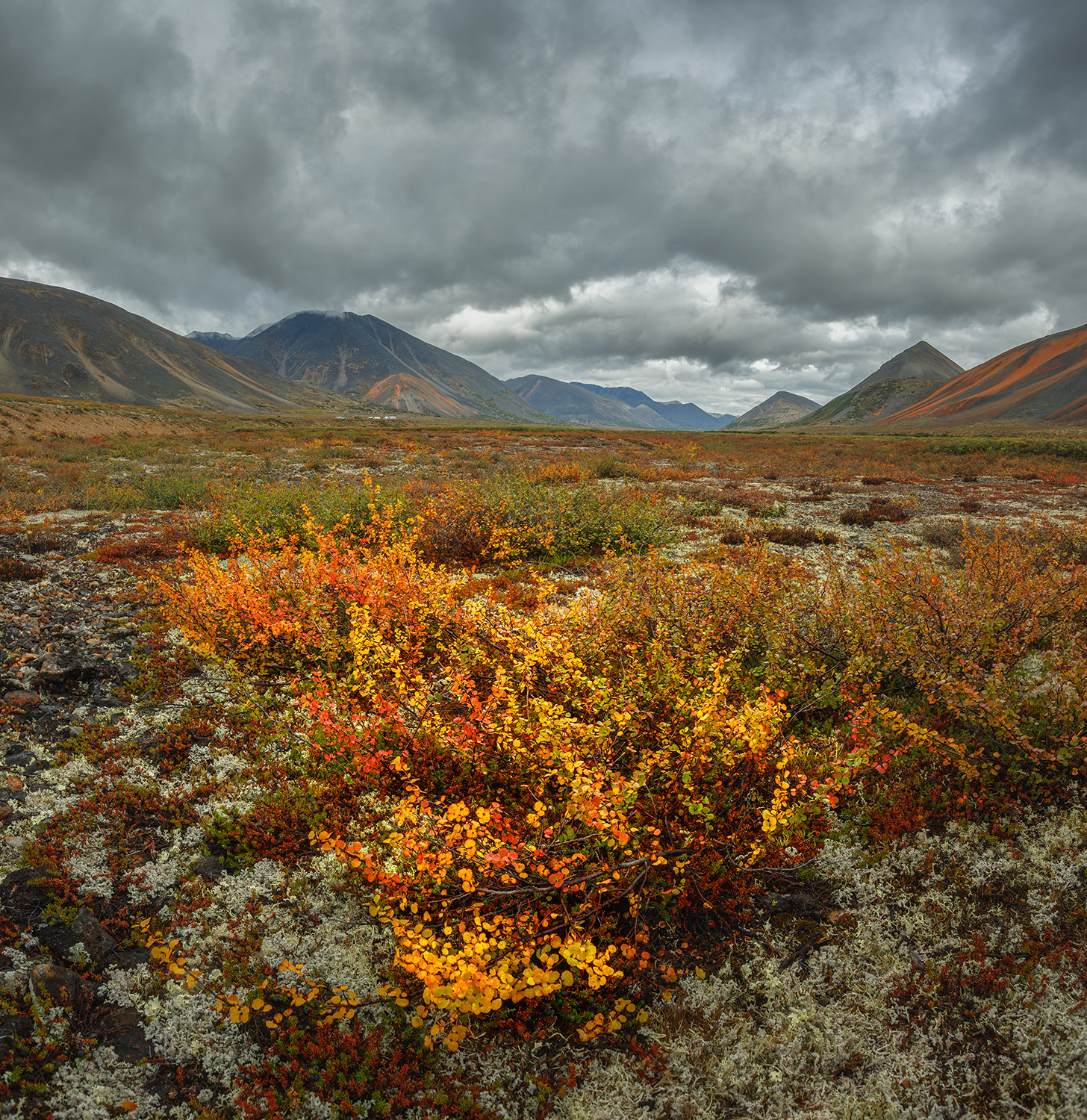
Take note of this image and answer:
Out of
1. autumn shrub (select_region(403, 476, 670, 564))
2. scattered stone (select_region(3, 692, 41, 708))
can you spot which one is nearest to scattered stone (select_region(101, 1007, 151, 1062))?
scattered stone (select_region(3, 692, 41, 708))

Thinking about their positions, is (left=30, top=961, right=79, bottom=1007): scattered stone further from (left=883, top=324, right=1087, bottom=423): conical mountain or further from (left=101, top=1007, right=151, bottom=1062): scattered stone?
(left=883, top=324, right=1087, bottom=423): conical mountain

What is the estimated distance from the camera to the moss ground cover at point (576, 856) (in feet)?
10.5

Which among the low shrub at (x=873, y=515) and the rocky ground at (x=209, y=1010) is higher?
the low shrub at (x=873, y=515)

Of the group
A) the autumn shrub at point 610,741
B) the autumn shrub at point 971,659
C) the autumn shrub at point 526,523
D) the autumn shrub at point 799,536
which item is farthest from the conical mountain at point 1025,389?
the autumn shrub at point 610,741

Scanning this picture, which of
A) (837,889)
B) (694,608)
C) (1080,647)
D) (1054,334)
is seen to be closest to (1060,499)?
(1080,647)

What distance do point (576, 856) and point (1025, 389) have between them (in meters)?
210

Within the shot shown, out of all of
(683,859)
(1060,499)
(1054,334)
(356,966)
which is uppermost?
(1054,334)

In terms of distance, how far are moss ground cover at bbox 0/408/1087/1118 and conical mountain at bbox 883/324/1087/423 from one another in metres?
162

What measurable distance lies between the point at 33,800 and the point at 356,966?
382cm

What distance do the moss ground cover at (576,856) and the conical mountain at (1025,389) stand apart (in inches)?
6382

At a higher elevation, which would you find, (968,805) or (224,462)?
(224,462)

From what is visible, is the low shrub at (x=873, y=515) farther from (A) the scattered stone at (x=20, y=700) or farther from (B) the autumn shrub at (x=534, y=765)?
(A) the scattered stone at (x=20, y=700)

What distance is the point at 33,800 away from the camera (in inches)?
201

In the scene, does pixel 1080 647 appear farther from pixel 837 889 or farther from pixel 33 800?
pixel 33 800
